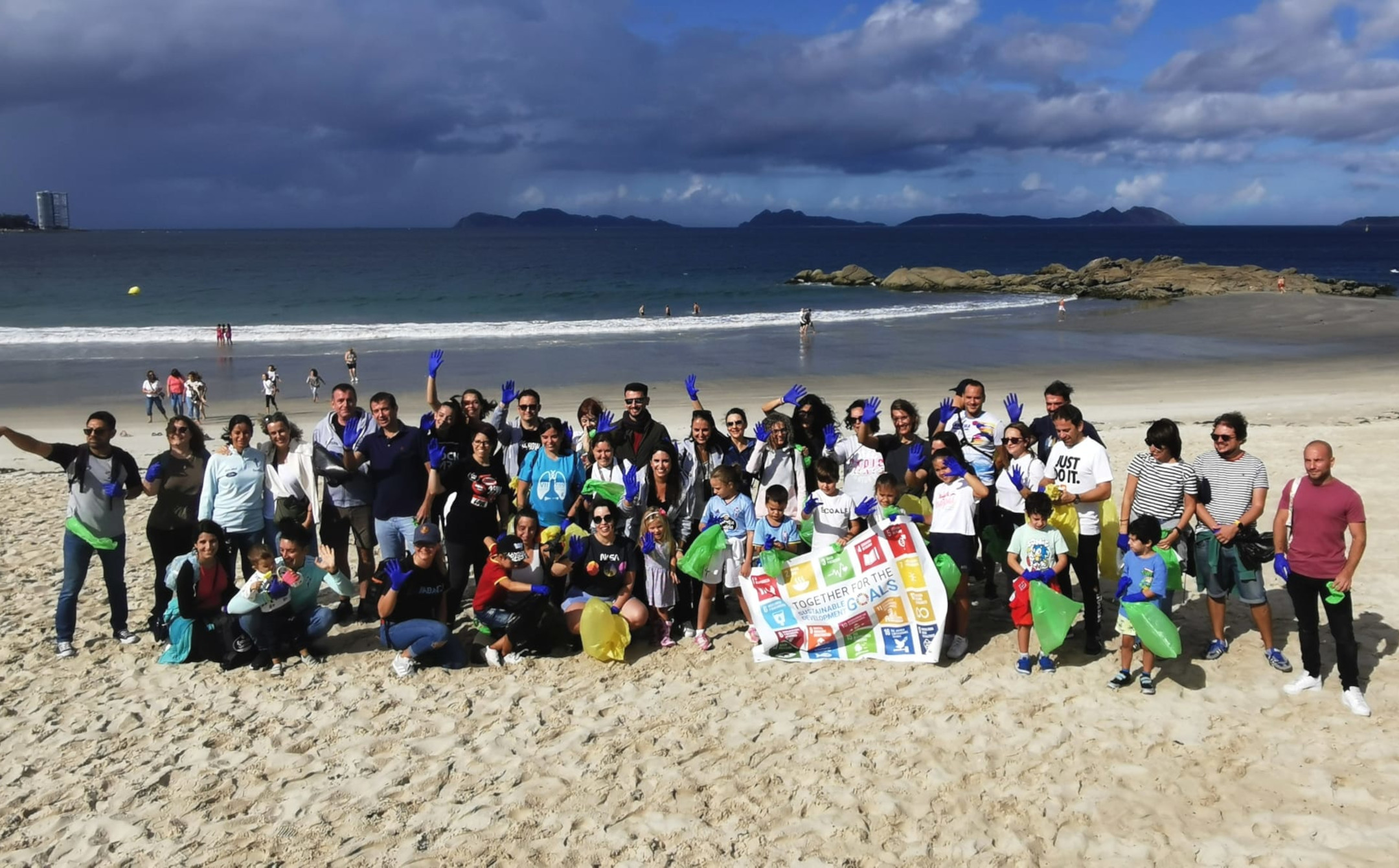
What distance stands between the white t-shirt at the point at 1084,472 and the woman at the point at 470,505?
4.06 meters

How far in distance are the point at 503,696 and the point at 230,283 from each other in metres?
67.8

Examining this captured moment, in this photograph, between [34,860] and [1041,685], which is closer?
[34,860]

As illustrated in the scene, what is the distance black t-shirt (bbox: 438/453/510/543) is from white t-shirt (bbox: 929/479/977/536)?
3224 millimetres

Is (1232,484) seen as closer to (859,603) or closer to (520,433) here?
(859,603)

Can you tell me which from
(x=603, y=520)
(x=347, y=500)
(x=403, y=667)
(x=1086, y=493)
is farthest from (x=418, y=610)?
(x=1086, y=493)

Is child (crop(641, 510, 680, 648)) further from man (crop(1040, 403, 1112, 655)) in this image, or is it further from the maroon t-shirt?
the maroon t-shirt

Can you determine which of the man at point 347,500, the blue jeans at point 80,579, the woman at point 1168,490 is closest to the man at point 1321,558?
the woman at point 1168,490

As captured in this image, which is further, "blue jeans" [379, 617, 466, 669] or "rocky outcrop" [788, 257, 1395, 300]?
"rocky outcrop" [788, 257, 1395, 300]

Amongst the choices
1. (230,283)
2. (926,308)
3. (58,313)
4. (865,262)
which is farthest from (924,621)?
(865,262)

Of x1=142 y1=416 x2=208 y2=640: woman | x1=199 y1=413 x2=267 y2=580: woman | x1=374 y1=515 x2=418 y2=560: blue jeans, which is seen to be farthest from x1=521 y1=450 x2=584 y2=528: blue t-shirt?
x1=142 y1=416 x2=208 y2=640: woman

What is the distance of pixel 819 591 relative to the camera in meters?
6.54

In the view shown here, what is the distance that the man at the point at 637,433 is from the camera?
23.8 feet

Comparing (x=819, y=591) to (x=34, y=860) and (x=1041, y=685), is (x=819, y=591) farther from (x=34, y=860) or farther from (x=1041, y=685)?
(x=34, y=860)

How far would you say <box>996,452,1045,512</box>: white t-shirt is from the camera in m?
6.58
